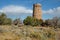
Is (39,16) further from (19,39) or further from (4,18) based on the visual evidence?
(19,39)

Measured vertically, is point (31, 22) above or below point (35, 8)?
below

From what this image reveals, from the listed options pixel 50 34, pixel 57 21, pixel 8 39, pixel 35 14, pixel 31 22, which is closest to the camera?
pixel 8 39

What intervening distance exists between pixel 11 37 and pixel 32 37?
8.61 feet

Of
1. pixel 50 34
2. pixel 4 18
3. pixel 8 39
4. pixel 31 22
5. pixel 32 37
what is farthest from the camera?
pixel 31 22

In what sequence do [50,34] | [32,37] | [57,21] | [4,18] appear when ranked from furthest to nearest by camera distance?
1. [57,21]
2. [4,18]
3. [50,34]
4. [32,37]

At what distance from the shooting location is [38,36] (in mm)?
16656

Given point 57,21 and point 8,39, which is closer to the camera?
point 8,39

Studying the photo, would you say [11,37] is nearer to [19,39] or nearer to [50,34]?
[19,39]

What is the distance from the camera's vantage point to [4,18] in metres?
54.0

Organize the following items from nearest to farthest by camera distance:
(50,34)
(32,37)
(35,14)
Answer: (32,37), (50,34), (35,14)

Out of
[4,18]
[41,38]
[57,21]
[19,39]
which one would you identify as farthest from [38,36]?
[57,21]

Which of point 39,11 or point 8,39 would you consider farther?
point 39,11

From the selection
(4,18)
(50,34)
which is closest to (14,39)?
(50,34)

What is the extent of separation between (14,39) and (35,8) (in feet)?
284
